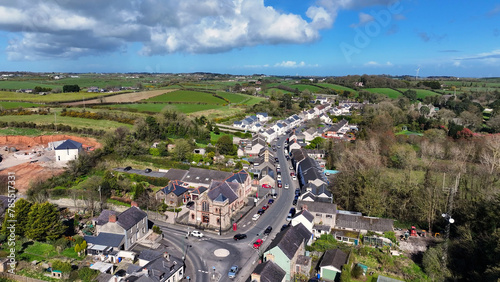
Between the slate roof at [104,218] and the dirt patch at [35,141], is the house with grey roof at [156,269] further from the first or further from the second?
the dirt patch at [35,141]

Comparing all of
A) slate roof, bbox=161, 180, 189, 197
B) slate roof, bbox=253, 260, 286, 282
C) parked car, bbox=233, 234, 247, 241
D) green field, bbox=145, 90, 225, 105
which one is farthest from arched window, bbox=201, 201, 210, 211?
green field, bbox=145, 90, 225, 105

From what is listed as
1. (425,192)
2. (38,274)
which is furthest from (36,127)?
(425,192)

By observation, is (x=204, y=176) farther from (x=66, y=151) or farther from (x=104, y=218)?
(x=66, y=151)

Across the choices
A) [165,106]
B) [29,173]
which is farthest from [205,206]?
[165,106]

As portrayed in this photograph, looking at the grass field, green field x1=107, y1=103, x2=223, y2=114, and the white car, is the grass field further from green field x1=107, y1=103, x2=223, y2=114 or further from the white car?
the white car

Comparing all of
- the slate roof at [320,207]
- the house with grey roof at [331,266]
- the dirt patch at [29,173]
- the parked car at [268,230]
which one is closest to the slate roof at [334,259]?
the house with grey roof at [331,266]
